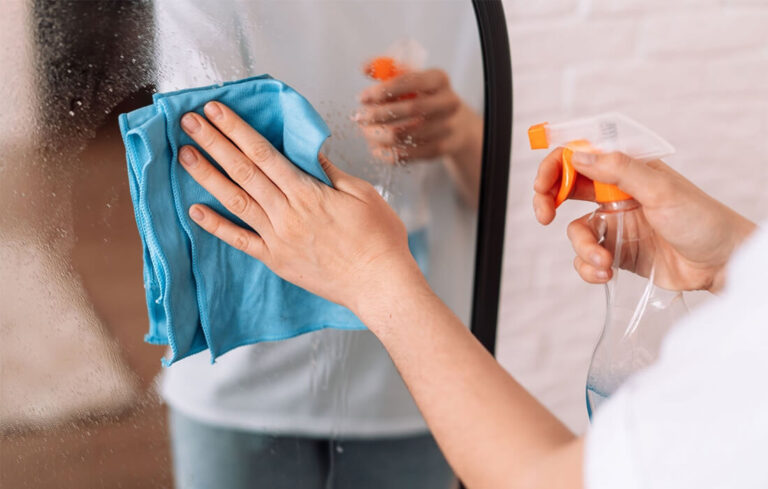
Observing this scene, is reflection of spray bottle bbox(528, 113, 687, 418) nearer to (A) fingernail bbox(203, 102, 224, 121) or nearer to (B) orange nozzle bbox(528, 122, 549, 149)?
(B) orange nozzle bbox(528, 122, 549, 149)

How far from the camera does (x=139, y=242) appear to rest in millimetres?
629

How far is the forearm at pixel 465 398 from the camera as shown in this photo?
475 mm

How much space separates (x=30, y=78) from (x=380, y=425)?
0.52 meters

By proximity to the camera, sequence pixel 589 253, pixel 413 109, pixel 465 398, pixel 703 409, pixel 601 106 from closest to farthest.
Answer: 1. pixel 703 409
2. pixel 465 398
3. pixel 589 253
4. pixel 413 109
5. pixel 601 106

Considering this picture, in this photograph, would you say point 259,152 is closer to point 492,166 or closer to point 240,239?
point 240,239

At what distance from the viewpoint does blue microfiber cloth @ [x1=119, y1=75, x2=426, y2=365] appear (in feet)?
1.83

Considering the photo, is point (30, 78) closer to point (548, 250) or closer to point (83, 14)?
point (83, 14)

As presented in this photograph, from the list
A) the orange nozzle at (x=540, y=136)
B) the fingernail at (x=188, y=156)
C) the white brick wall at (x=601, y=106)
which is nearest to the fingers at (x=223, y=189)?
the fingernail at (x=188, y=156)

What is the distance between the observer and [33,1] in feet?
1.81

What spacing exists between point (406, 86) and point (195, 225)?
26 cm

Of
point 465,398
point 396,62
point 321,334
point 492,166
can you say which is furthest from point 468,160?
point 465,398

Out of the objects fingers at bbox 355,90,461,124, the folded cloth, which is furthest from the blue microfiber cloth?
fingers at bbox 355,90,461,124

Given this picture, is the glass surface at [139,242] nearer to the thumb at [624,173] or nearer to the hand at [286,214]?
the hand at [286,214]

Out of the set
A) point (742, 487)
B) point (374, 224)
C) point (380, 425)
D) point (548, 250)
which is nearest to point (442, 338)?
point (374, 224)
